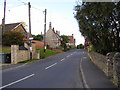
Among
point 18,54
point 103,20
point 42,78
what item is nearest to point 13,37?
point 18,54

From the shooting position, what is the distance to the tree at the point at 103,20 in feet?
39.1

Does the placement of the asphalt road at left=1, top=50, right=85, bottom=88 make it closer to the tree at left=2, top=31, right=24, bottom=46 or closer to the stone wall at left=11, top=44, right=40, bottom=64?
the stone wall at left=11, top=44, right=40, bottom=64

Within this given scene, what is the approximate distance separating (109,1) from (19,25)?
47421 millimetres

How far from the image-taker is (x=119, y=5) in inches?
478

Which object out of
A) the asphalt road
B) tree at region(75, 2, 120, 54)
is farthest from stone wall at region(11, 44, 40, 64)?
tree at region(75, 2, 120, 54)

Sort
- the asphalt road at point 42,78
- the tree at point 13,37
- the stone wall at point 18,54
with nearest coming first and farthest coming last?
the asphalt road at point 42,78 → the stone wall at point 18,54 → the tree at point 13,37

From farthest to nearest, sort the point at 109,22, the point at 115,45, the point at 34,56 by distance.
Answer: the point at 34,56 → the point at 115,45 → the point at 109,22

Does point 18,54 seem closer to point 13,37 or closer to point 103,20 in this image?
point 13,37

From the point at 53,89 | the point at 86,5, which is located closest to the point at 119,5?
the point at 86,5

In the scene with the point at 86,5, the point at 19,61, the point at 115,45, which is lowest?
the point at 19,61

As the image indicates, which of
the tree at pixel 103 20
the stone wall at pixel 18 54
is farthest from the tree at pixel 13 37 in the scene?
the tree at pixel 103 20

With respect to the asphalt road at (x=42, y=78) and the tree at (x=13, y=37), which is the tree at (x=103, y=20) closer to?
the asphalt road at (x=42, y=78)

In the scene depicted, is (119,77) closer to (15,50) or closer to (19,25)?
(15,50)

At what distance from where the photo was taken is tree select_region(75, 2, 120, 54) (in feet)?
39.1
